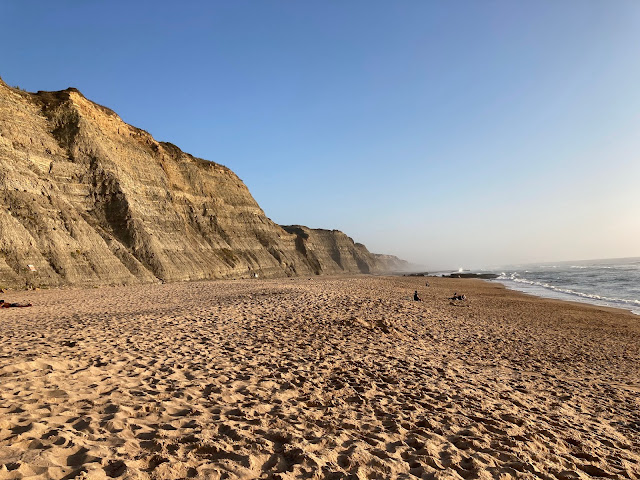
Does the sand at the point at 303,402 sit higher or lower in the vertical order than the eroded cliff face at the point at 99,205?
lower

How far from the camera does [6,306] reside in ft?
52.2

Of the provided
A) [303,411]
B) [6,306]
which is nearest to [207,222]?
[6,306]

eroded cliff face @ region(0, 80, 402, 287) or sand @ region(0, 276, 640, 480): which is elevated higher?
eroded cliff face @ region(0, 80, 402, 287)

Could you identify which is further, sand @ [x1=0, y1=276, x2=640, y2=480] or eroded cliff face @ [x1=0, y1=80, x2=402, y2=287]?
eroded cliff face @ [x1=0, y1=80, x2=402, y2=287]

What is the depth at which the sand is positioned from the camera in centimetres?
379

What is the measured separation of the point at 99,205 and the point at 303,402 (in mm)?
38944

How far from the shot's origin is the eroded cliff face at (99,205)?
2642 cm

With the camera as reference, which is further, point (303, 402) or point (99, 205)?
point (99, 205)

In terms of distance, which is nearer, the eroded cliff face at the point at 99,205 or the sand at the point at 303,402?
the sand at the point at 303,402

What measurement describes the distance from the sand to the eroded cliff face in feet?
58.3

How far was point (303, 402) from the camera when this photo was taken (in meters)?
5.66

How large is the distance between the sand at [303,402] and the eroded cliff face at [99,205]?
58.3ft

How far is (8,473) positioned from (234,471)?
2041 millimetres

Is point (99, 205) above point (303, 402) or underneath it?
above
